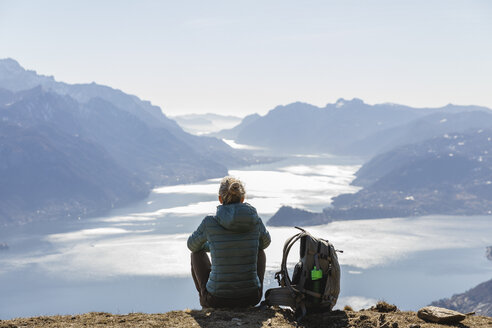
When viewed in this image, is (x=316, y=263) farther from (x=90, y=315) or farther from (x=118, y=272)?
(x=118, y=272)

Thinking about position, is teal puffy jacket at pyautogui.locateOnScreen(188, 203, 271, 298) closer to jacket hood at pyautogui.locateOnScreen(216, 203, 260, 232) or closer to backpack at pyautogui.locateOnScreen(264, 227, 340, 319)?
jacket hood at pyautogui.locateOnScreen(216, 203, 260, 232)

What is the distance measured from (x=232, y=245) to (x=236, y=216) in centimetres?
61

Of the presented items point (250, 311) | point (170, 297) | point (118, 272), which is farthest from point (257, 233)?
point (118, 272)

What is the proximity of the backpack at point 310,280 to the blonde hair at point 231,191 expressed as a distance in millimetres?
1317

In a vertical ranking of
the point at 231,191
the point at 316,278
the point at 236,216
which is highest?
the point at 231,191

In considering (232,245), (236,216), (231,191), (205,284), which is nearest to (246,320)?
(205,284)

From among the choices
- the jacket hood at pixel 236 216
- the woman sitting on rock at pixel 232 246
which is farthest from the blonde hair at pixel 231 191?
the jacket hood at pixel 236 216

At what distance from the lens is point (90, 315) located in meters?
10.2

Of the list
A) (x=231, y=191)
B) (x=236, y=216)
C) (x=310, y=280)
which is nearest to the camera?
(x=236, y=216)

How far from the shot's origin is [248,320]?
9117 mm

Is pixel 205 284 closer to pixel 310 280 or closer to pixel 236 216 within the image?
pixel 236 216

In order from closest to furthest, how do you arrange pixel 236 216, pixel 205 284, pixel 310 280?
pixel 236 216
pixel 310 280
pixel 205 284

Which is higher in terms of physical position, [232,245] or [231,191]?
[231,191]

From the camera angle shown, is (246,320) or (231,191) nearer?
(246,320)
